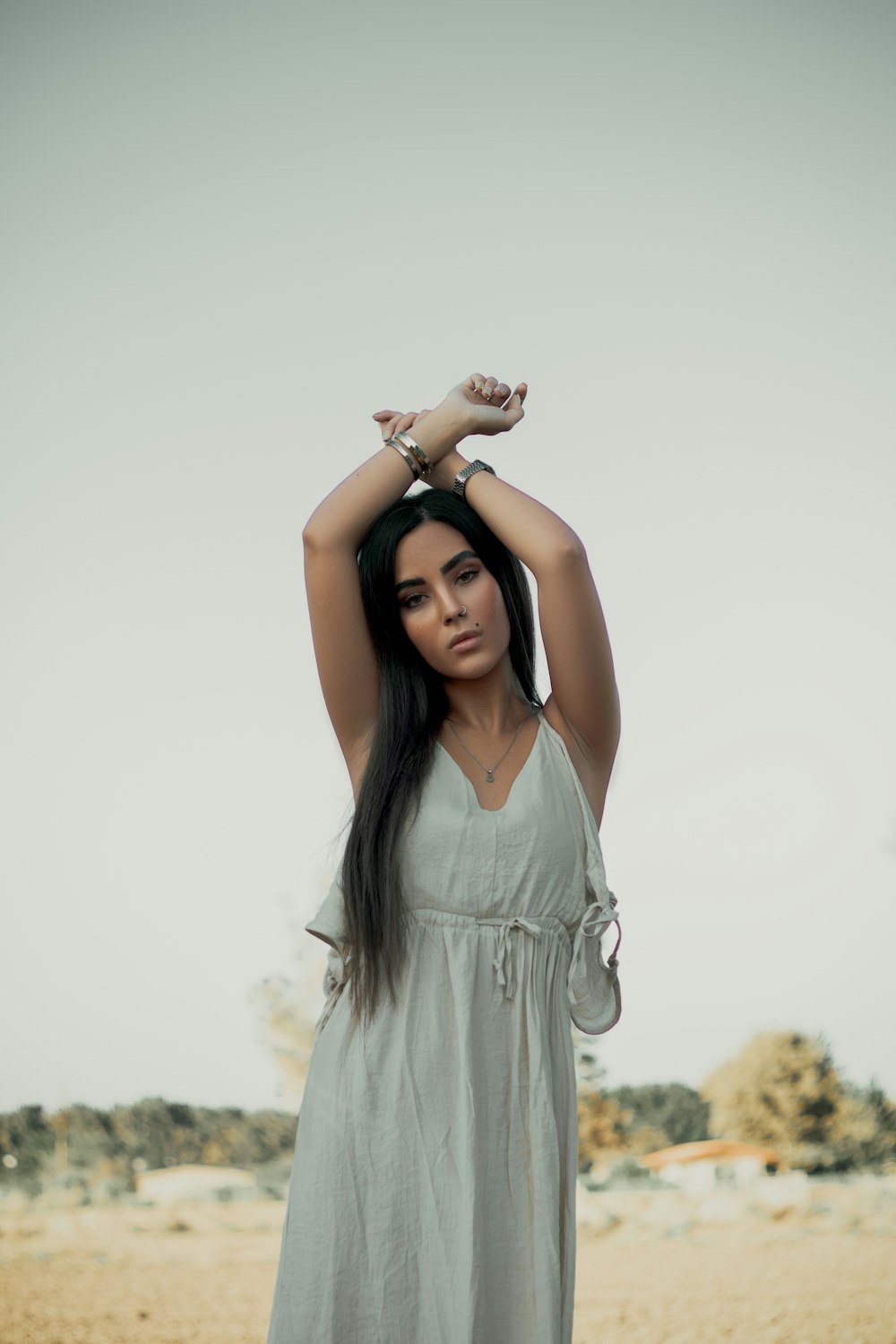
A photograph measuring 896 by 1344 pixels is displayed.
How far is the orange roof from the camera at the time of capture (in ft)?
18.7

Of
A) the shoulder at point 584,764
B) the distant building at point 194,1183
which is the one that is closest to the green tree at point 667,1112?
the distant building at point 194,1183

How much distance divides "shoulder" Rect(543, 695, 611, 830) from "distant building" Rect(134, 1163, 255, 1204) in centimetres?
442

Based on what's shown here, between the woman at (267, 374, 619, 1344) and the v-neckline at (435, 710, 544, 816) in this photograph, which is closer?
the woman at (267, 374, 619, 1344)

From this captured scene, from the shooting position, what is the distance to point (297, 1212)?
147 cm

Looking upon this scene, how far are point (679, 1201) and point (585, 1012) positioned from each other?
457 centimetres

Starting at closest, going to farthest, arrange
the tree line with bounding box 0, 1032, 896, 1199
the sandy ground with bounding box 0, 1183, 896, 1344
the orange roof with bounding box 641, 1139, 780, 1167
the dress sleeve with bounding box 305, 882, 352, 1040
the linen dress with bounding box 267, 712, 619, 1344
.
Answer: the linen dress with bounding box 267, 712, 619, 1344 → the dress sleeve with bounding box 305, 882, 352, 1040 → the sandy ground with bounding box 0, 1183, 896, 1344 → the tree line with bounding box 0, 1032, 896, 1199 → the orange roof with bounding box 641, 1139, 780, 1167

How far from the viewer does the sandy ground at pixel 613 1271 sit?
4.80 metres

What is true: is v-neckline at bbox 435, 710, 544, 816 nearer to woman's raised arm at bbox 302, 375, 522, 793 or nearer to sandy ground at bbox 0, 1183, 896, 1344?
woman's raised arm at bbox 302, 375, 522, 793

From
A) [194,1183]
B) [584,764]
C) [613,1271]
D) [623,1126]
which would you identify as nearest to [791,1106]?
[623,1126]

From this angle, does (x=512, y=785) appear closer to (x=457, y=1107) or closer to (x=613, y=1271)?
(x=457, y=1107)

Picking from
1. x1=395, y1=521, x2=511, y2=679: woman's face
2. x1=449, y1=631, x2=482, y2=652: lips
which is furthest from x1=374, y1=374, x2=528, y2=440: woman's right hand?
x1=449, y1=631, x2=482, y2=652: lips

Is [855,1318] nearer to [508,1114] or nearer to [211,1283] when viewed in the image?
[211,1283]

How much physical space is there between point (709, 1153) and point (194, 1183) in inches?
82.2

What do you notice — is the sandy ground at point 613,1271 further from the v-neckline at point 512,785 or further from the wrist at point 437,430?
the wrist at point 437,430
